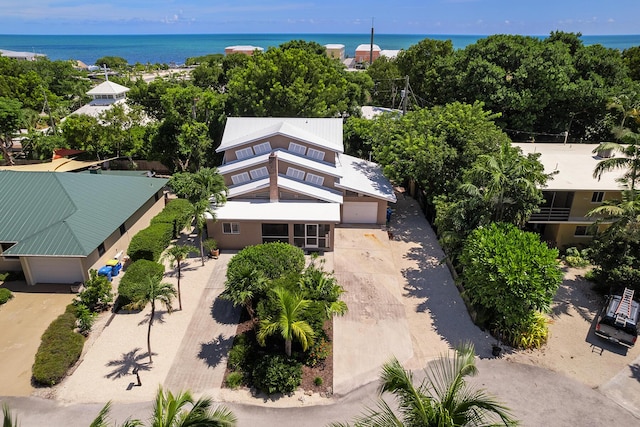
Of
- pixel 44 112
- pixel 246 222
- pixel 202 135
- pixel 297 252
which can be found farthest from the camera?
pixel 44 112

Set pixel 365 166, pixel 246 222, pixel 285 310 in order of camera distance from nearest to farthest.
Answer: pixel 285 310
pixel 246 222
pixel 365 166

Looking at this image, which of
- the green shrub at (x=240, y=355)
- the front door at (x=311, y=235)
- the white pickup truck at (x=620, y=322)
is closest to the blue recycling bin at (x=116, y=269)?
the green shrub at (x=240, y=355)

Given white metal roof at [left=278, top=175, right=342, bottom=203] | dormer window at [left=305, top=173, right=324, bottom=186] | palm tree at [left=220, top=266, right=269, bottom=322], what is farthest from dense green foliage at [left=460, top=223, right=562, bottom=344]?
dormer window at [left=305, top=173, right=324, bottom=186]

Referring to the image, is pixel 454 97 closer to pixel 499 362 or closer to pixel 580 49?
pixel 580 49

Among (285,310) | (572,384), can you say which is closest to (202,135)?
(285,310)

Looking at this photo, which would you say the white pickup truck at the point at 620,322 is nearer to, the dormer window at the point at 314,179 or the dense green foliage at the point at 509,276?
the dense green foliage at the point at 509,276

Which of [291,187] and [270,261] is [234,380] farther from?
[291,187]

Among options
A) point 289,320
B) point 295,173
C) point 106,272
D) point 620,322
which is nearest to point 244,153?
point 295,173

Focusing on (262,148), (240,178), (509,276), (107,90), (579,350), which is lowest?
(579,350)
